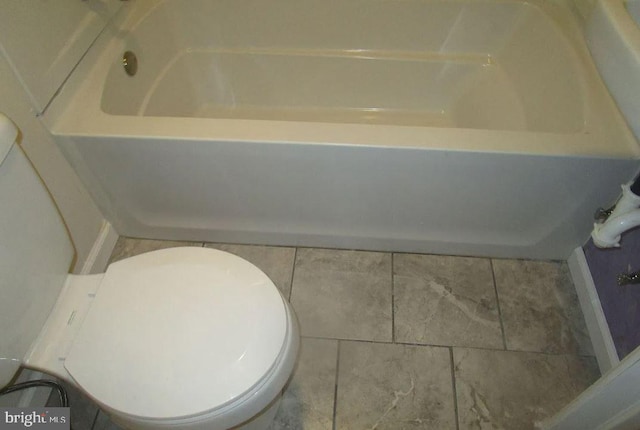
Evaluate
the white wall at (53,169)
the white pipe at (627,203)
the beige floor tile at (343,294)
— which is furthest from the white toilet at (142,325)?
the white pipe at (627,203)

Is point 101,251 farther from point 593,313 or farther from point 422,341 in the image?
point 593,313

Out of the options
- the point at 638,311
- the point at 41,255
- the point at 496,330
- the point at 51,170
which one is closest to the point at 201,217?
the point at 51,170

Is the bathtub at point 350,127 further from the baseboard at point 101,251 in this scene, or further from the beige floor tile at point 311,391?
the beige floor tile at point 311,391

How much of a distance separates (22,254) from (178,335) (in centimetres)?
32

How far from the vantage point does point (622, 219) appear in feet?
2.77

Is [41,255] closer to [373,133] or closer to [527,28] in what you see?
[373,133]

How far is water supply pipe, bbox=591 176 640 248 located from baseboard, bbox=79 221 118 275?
1.40 meters

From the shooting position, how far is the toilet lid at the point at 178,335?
705 mm

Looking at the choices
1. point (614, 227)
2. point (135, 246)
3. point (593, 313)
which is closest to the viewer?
point (614, 227)

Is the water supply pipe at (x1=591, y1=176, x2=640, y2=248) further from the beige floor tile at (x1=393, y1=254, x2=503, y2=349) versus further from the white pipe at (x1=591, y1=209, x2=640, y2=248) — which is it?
the beige floor tile at (x1=393, y1=254, x2=503, y2=349)

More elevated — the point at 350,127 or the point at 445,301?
the point at 350,127

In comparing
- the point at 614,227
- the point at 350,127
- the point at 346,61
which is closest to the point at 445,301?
the point at 614,227

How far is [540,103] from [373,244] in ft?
2.28

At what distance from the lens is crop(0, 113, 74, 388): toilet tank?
0.72 metres
